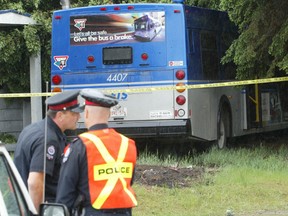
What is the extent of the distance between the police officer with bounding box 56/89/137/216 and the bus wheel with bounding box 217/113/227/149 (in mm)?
11124

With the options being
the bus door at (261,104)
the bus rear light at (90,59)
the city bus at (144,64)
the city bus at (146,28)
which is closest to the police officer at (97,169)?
the city bus at (144,64)

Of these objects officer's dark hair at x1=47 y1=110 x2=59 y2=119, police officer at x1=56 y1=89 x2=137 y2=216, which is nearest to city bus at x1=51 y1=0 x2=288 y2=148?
officer's dark hair at x1=47 y1=110 x2=59 y2=119

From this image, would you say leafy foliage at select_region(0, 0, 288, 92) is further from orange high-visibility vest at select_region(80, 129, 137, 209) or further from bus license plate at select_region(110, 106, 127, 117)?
orange high-visibility vest at select_region(80, 129, 137, 209)

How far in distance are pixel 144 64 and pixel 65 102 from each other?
9195 mm

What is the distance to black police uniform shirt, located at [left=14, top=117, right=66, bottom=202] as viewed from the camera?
16.9ft

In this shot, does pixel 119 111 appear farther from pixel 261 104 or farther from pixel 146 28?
pixel 261 104

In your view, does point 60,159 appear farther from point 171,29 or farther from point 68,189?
point 171,29

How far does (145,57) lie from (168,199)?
4.73 meters

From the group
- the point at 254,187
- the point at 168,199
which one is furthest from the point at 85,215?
the point at 254,187

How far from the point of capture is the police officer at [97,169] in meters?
4.48

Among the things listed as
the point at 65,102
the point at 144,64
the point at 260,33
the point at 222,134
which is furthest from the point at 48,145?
the point at 222,134

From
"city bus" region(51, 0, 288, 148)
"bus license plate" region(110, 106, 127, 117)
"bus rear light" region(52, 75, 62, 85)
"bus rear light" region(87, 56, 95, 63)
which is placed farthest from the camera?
"bus rear light" region(52, 75, 62, 85)

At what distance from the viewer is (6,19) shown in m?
16.5

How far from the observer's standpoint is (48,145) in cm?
517
